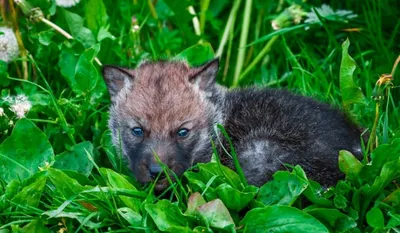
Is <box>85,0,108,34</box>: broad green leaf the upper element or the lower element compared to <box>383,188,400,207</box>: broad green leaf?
upper

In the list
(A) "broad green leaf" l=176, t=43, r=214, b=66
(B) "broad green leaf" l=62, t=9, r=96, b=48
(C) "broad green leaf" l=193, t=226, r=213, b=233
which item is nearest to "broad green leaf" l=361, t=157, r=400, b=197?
(C) "broad green leaf" l=193, t=226, r=213, b=233

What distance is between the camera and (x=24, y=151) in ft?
15.5

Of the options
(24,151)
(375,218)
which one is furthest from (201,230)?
(24,151)

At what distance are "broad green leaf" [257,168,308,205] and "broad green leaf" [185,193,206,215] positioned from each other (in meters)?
0.33

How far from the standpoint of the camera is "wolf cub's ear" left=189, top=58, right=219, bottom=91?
187 inches

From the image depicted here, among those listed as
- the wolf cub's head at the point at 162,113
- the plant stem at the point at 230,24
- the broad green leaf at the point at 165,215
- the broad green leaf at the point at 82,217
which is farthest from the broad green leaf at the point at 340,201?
the plant stem at the point at 230,24

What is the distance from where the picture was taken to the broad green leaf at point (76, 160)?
189 inches

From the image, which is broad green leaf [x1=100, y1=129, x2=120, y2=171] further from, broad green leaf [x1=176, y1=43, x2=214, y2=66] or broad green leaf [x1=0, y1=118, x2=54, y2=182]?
broad green leaf [x1=176, y1=43, x2=214, y2=66]

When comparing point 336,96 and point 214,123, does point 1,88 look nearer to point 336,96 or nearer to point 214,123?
point 214,123

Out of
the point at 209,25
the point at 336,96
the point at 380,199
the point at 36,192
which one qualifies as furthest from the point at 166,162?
the point at 209,25

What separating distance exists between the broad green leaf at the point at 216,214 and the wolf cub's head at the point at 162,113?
0.47m

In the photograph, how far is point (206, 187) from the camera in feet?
13.3

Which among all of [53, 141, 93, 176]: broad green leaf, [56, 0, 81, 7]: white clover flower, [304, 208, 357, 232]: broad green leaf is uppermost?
[56, 0, 81, 7]: white clover flower

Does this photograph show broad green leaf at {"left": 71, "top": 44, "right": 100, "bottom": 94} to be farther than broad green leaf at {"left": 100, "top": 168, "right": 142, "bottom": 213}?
Yes
